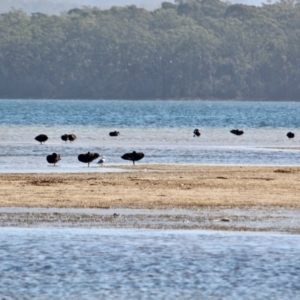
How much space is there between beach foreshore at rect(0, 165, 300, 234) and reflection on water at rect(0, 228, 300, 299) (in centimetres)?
96

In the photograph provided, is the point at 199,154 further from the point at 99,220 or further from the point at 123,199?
the point at 99,220

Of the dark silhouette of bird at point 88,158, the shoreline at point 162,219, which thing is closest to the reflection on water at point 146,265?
the shoreline at point 162,219

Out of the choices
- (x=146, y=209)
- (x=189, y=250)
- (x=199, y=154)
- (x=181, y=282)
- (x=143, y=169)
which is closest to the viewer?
(x=181, y=282)

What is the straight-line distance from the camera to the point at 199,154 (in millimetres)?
36812

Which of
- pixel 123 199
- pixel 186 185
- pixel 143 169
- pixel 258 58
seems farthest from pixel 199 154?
pixel 258 58

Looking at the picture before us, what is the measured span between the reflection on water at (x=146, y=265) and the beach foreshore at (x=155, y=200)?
0.96 meters

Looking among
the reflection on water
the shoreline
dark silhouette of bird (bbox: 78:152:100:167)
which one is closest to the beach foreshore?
the shoreline

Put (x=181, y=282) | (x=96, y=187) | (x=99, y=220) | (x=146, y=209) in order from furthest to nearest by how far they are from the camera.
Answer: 1. (x=96, y=187)
2. (x=146, y=209)
3. (x=99, y=220)
4. (x=181, y=282)

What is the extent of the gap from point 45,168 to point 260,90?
557ft

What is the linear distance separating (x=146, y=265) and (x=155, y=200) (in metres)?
5.85

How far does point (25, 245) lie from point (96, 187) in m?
6.83

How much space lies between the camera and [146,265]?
1425 cm

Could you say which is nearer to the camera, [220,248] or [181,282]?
[181,282]

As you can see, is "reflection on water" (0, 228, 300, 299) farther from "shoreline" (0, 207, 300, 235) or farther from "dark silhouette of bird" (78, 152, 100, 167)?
"dark silhouette of bird" (78, 152, 100, 167)
